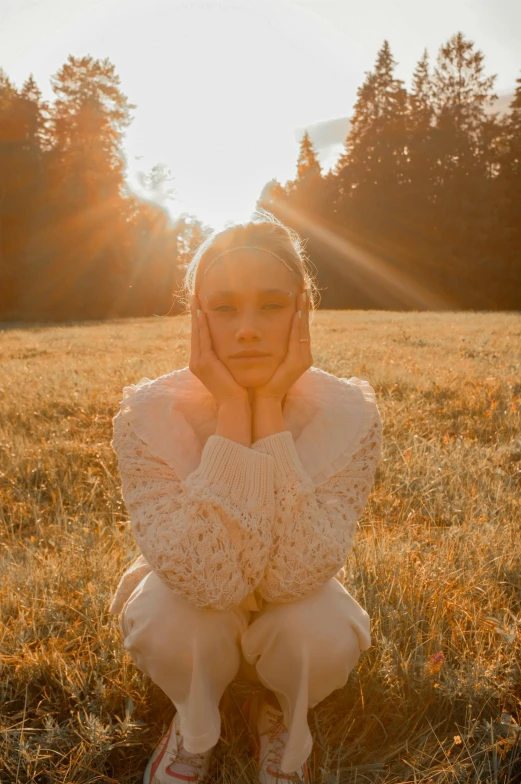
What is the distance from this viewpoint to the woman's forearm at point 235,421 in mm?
2074

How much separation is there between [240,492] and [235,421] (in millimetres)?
263

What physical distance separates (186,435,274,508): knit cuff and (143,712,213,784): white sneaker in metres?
0.77

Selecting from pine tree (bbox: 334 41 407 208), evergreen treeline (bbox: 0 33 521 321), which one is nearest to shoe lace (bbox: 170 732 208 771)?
evergreen treeline (bbox: 0 33 521 321)

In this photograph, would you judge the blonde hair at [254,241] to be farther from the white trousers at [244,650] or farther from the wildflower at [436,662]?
the wildflower at [436,662]

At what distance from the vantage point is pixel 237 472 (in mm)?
1968

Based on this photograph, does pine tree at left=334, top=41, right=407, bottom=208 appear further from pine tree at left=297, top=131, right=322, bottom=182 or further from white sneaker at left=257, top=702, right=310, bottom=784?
white sneaker at left=257, top=702, right=310, bottom=784

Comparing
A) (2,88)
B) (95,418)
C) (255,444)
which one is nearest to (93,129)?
(2,88)

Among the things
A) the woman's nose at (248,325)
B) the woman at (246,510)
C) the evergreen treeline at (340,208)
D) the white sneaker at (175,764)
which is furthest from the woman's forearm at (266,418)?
the evergreen treeline at (340,208)

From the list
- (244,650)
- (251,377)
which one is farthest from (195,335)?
(244,650)

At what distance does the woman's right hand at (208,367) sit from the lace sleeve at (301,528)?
21cm

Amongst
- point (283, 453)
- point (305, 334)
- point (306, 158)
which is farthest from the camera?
point (306, 158)

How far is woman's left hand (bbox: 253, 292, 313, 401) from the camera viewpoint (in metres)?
2.16

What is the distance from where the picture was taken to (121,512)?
3.58 metres

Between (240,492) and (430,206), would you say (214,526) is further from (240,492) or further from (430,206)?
(430,206)
